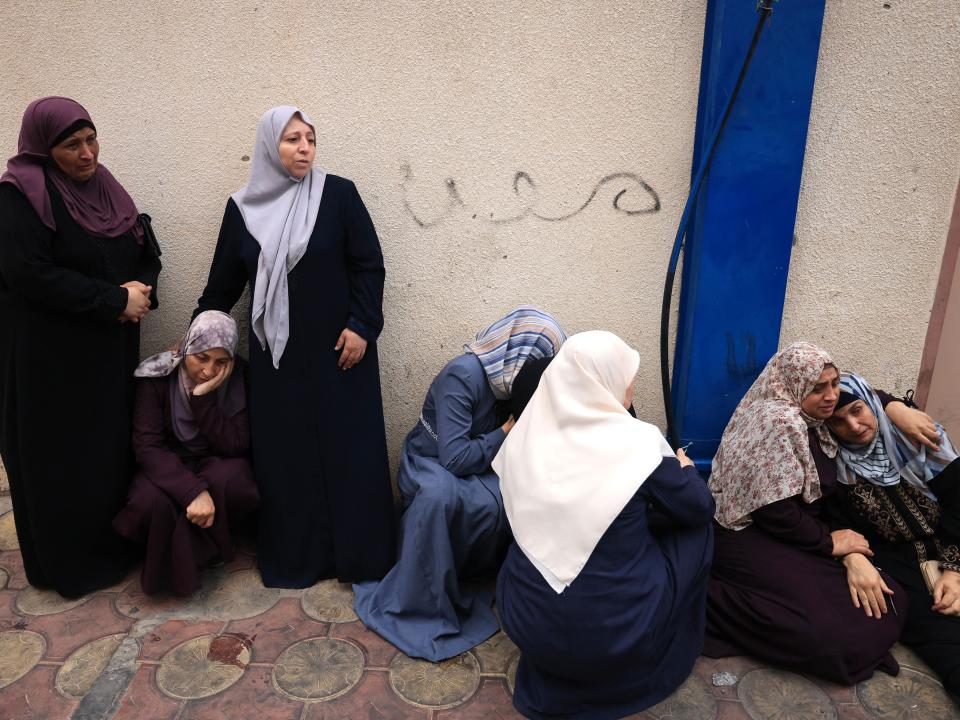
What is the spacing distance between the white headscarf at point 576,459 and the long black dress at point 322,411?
2.65 feet

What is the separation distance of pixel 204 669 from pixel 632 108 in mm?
2525

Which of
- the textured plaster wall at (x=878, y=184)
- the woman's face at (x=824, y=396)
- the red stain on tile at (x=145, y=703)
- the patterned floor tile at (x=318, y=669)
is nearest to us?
the red stain on tile at (x=145, y=703)

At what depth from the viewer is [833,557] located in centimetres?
239

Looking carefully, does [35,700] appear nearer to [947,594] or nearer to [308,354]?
[308,354]

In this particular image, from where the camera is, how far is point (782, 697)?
2.14 meters

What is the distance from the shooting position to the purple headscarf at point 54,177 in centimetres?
223

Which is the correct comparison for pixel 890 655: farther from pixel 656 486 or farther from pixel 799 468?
pixel 656 486

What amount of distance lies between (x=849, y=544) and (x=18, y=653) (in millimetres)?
2833

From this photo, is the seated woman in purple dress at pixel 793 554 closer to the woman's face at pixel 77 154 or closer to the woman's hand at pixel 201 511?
the woman's hand at pixel 201 511

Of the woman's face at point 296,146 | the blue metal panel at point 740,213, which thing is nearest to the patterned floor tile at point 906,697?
the blue metal panel at point 740,213

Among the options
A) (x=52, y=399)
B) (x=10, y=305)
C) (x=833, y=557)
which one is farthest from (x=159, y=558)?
(x=833, y=557)

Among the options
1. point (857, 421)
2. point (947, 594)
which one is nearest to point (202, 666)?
point (857, 421)

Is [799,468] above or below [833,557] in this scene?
above

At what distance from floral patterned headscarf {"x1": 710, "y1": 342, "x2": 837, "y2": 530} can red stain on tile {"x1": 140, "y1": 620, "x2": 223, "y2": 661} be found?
1.87 m
